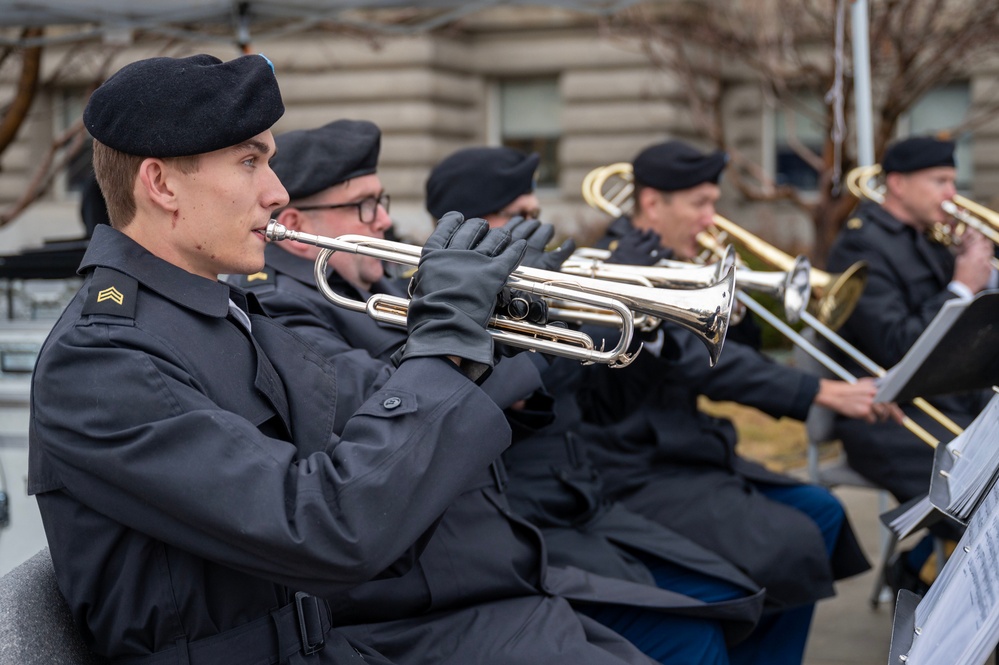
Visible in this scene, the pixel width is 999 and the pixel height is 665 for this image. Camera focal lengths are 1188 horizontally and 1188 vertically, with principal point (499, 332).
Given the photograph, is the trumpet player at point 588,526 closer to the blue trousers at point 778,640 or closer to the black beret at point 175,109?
the blue trousers at point 778,640

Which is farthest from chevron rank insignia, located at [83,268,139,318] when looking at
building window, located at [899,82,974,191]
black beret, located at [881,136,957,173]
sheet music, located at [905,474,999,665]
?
building window, located at [899,82,974,191]

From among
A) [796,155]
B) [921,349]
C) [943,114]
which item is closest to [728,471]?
[921,349]

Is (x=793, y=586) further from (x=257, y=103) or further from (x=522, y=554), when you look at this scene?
(x=257, y=103)

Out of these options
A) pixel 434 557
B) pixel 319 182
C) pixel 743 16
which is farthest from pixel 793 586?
pixel 743 16

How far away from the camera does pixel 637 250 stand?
3812 mm

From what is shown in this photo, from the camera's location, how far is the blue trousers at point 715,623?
117 inches

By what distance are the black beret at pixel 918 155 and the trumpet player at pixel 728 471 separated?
1.34 m

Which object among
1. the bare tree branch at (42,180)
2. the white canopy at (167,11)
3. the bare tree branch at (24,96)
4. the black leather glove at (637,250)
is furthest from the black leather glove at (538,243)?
the bare tree branch at (42,180)

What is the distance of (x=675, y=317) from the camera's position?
255 centimetres

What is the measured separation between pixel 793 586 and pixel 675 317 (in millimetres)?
1472

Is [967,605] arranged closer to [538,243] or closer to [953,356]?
[538,243]

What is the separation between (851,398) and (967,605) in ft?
8.01

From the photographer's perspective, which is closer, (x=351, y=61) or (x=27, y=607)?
(x=27, y=607)

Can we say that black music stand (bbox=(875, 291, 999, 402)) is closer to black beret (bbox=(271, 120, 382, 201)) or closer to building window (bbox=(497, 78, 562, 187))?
black beret (bbox=(271, 120, 382, 201))
